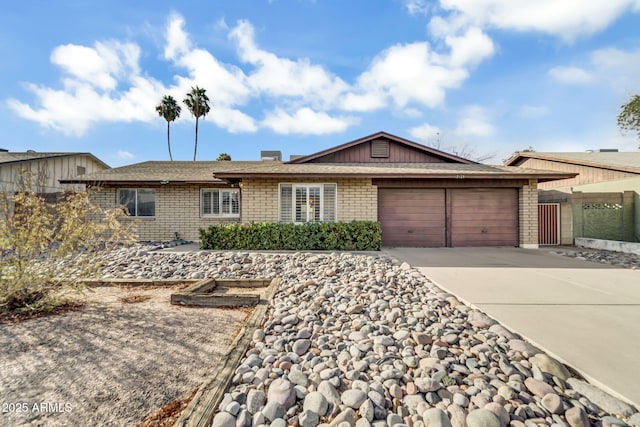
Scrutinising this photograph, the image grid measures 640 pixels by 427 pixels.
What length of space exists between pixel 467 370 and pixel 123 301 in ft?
14.6

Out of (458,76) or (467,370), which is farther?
(458,76)

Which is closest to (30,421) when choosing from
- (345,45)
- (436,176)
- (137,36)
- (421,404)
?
(421,404)

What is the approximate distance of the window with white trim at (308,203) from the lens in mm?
9617

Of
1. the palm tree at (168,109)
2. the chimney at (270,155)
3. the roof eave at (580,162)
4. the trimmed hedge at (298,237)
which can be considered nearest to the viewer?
the trimmed hedge at (298,237)

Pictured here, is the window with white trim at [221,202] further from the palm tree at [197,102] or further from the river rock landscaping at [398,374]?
the palm tree at [197,102]

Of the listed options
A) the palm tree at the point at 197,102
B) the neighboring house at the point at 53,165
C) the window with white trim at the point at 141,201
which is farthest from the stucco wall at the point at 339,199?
the palm tree at the point at 197,102

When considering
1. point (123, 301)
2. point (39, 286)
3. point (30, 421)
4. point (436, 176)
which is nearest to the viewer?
point (30, 421)

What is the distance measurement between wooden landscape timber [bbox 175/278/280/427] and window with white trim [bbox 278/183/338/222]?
6.58 m

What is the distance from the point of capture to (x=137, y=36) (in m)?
8.94

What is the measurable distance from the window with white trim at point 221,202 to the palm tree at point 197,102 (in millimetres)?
18736

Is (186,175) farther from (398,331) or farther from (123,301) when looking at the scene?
(398,331)

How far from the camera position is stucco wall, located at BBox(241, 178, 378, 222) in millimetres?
9469

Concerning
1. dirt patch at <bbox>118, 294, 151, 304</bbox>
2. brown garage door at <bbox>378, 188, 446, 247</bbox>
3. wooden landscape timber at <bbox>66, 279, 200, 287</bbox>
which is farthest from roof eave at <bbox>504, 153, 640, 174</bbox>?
dirt patch at <bbox>118, 294, 151, 304</bbox>

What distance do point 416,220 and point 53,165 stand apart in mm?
18491
